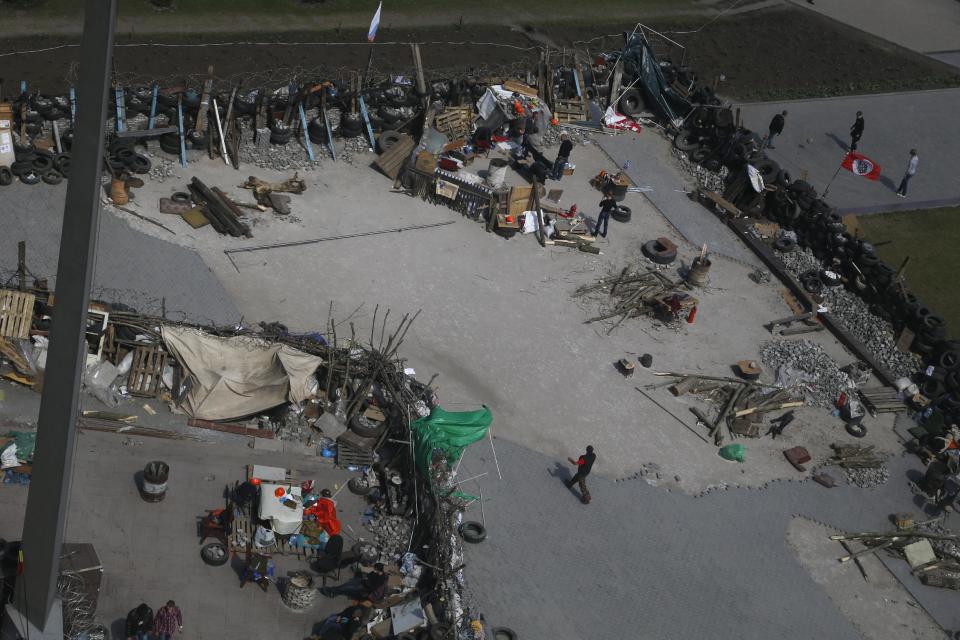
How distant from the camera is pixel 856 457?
2848 centimetres

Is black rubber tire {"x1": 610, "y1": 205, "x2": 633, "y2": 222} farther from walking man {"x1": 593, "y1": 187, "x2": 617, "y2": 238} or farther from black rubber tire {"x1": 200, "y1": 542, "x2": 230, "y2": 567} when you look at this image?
black rubber tire {"x1": 200, "y1": 542, "x2": 230, "y2": 567}

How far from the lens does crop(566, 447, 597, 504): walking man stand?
25141 mm

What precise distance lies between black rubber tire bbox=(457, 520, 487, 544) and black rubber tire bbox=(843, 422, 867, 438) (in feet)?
36.3

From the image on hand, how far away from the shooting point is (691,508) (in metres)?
26.3

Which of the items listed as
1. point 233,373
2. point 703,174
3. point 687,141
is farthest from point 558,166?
point 233,373

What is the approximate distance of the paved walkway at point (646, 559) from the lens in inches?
922

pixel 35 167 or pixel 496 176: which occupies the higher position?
pixel 496 176

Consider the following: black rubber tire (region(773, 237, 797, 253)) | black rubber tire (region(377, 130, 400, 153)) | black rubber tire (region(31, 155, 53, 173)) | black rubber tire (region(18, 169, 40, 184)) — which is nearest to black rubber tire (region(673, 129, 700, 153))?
black rubber tire (region(773, 237, 797, 253))

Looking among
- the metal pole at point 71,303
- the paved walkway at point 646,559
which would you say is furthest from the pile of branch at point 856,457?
the metal pole at point 71,303

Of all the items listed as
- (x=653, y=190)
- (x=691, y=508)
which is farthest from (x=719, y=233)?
(x=691, y=508)

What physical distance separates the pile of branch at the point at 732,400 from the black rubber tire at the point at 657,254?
5.13m

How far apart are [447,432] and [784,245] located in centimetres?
1586

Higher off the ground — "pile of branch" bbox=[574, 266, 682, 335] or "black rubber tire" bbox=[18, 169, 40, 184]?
"pile of branch" bbox=[574, 266, 682, 335]

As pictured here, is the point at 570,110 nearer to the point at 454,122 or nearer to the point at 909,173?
the point at 454,122
